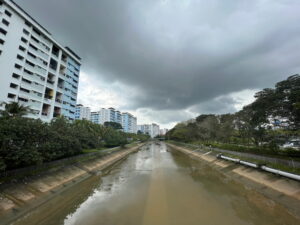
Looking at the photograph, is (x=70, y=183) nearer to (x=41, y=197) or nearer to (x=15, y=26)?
(x=41, y=197)

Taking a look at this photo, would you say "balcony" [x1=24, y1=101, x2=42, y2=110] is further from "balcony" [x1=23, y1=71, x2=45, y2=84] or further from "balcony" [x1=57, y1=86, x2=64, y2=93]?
"balcony" [x1=57, y1=86, x2=64, y2=93]

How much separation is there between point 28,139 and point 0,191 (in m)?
4.44

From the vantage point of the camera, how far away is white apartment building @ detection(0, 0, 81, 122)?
29.7 m

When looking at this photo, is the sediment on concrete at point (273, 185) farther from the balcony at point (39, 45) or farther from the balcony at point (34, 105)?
the balcony at point (39, 45)

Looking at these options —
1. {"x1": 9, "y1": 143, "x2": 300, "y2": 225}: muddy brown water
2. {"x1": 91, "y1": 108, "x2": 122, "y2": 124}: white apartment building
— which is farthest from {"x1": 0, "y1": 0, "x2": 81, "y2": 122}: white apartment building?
{"x1": 91, "y1": 108, "x2": 122, "y2": 124}: white apartment building

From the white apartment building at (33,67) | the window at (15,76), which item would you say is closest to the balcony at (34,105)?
the white apartment building at (33,67)

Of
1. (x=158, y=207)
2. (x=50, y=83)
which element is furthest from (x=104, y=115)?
(x=158, y=207)

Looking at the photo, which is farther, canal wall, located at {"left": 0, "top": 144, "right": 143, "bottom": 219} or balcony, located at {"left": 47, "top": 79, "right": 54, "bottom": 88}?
balcony, located at {"left": 47, "top": 79, "right": 54, "bottom": 88}

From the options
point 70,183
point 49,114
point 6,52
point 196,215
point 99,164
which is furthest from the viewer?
point 49,114

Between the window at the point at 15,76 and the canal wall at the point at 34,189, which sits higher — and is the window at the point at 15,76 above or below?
above

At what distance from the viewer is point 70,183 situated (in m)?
15.9

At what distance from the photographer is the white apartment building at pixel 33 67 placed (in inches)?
1169

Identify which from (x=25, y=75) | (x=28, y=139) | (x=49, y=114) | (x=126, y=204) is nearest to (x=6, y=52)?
(x=25, y=75)

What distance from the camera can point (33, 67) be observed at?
116 ft
